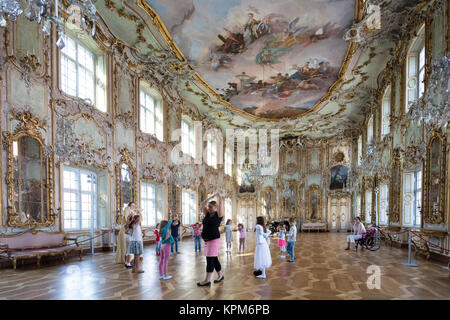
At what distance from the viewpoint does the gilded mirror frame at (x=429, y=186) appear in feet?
24.2

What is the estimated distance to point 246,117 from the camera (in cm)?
1998

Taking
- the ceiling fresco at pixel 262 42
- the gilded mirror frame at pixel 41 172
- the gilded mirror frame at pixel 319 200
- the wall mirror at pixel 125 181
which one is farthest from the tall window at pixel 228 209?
the gilded mirror frame at pixel 41 172

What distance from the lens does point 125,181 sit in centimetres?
1120

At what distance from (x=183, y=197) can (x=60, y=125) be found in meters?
9.29

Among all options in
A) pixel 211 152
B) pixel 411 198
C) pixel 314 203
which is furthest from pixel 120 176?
pixel 314 203

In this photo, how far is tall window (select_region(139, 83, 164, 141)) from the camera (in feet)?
42.9

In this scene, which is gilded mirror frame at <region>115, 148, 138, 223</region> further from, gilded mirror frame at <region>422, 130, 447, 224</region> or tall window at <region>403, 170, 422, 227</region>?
tall window at <region>403, 170, 422, 227</region>

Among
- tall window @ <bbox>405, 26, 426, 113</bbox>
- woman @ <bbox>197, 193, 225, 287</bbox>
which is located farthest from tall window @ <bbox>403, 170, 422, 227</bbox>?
woman @ <bbox>197, 193, 225, 287</bbox>

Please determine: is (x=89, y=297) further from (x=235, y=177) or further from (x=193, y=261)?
(x=235, y=177)

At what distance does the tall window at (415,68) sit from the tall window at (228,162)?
16406 millimetres

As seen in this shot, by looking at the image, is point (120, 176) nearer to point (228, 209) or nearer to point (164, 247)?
point (164, 247)

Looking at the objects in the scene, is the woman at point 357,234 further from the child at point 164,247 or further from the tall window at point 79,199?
the tall window at point 79,199

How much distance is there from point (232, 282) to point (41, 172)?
19.5 feet

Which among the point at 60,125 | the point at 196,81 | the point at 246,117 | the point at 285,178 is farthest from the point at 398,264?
the point at 285,178
